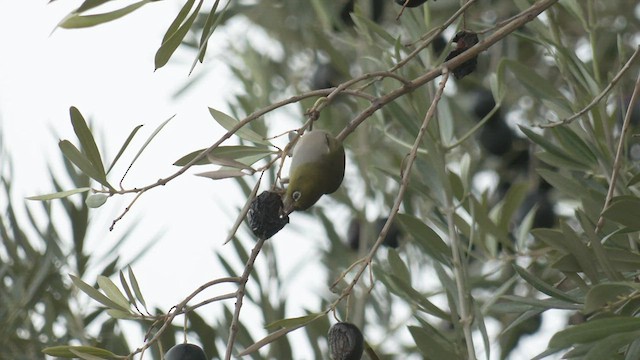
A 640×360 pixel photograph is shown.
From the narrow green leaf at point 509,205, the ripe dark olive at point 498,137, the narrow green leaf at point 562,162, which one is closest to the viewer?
the narrow green leaf at point 562,162

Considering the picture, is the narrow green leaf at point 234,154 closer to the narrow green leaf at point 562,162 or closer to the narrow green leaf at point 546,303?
the narrow green leaf at point 546,303

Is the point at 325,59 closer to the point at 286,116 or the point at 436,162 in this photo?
the point at 286,116

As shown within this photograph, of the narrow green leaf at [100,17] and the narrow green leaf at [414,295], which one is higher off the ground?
the narrow green leaf at [100,17]

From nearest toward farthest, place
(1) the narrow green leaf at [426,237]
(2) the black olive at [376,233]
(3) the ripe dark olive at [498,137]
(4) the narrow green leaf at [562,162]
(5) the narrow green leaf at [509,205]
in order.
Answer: (1) the narrow green leaf at [426,237] < (4) the narrow green leaf at [562,162] < (5) the narrow green leaf at [509,205] < (2) the black olive at [376,233] < (3) the ripe dark olive at [498,137]

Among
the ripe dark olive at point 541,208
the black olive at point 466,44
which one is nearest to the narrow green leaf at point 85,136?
the black olive at point 466,44

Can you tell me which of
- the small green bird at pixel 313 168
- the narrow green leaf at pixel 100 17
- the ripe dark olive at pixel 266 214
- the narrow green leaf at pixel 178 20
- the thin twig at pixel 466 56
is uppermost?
the narrow green leaf at pixel 100 17

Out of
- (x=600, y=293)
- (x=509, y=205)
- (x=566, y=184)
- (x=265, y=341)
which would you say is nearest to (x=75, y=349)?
(x=265, y=341)

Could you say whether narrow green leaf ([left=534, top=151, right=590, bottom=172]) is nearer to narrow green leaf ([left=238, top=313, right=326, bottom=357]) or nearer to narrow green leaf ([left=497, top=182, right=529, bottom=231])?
narrow green leaf ([left=497, top=182, right=529, bottom=231])

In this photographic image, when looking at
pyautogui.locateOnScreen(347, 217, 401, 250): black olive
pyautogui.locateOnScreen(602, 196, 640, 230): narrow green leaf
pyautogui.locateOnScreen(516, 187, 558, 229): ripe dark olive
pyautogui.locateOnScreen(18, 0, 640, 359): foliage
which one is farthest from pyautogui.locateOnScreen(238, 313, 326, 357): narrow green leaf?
pyautogui.locateOnScreen(516, 187, 558, 229): ripe dark olive

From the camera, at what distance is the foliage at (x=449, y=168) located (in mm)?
769

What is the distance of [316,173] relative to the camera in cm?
75

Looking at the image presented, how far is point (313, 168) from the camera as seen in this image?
2.44 feet

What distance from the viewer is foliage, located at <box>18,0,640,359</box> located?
77cm

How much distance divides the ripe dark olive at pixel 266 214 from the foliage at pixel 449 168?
0.02 m
